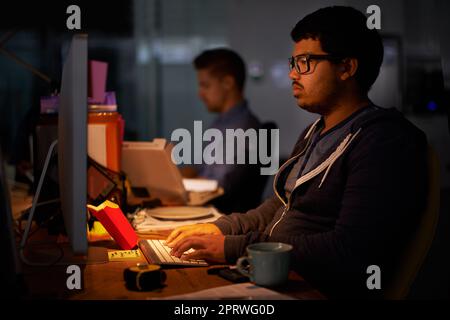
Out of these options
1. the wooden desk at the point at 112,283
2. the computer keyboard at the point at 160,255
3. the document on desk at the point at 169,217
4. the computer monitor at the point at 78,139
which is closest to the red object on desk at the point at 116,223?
the computer keyboard at the point at 160,255

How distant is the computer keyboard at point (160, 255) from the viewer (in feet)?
4.74

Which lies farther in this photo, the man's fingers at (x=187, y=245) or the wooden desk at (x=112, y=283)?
the man's fingers at (x=187, y=245)

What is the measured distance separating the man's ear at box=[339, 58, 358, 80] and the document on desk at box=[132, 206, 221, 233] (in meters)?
0.74

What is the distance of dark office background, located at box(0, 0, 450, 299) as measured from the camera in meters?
4.42

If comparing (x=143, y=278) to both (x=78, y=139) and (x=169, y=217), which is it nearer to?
(x=78, y=139)

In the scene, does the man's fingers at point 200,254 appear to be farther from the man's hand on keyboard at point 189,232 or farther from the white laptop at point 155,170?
the white laptop at point 155,170

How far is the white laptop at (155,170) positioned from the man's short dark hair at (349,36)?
1.00 meters

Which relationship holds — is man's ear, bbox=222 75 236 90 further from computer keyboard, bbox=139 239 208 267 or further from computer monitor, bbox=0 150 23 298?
computer monitor, bbox=0 150 23 298

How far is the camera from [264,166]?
3078 mm

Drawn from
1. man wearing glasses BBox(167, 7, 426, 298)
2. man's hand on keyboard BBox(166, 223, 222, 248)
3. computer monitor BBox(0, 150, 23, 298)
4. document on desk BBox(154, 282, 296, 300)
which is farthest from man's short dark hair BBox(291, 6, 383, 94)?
computer monitor BBox(0, 150, 23, 298)
